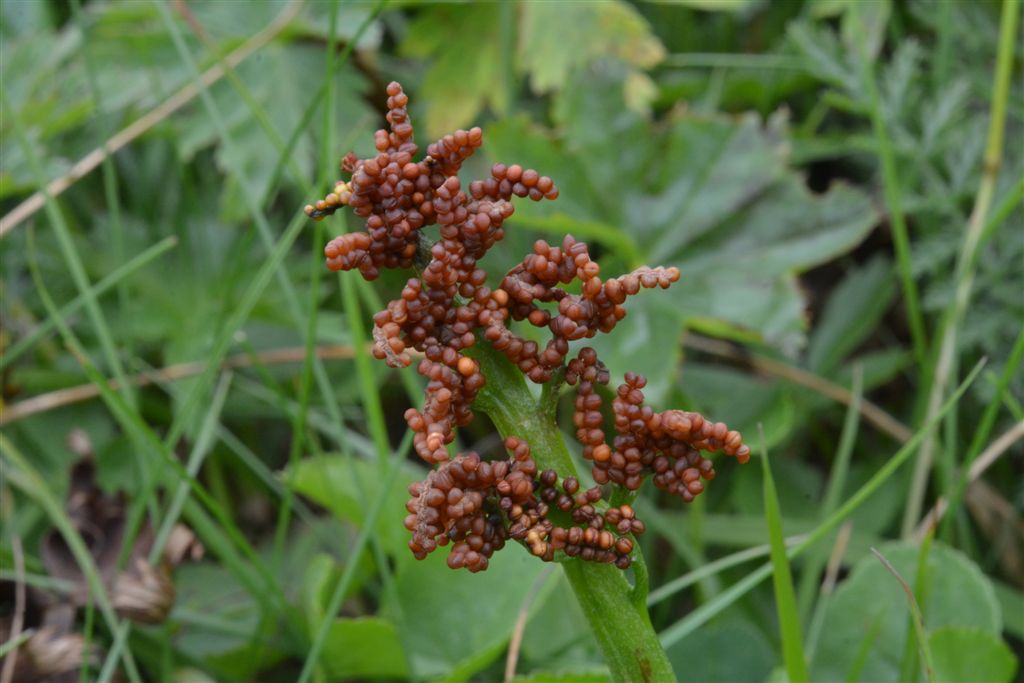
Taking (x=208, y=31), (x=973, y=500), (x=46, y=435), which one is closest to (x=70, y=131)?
(x=208, y=31)

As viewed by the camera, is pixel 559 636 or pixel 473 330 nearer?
pixel 473 330

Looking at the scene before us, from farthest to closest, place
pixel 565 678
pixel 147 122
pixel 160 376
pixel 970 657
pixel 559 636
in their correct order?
pixel 147 122 → pixel 160 376 → pixel 559 636 → pixel 970 657 → pixel 565 678

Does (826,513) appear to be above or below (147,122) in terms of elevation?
below

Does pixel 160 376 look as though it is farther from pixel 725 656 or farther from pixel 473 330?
pixel 473 330

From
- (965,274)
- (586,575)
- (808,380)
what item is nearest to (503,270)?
(808,380)

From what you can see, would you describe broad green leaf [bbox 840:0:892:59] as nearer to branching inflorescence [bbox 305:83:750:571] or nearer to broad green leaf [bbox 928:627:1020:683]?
broad green leaf [bbox 928:627:1020:683]

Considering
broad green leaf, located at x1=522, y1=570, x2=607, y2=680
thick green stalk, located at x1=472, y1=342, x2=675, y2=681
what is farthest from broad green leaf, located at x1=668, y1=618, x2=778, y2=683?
thick green stalk, located at x1=472, y1=342, x2=675, y2=681

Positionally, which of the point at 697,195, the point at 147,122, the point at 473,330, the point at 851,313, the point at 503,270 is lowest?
the point at 851,313
